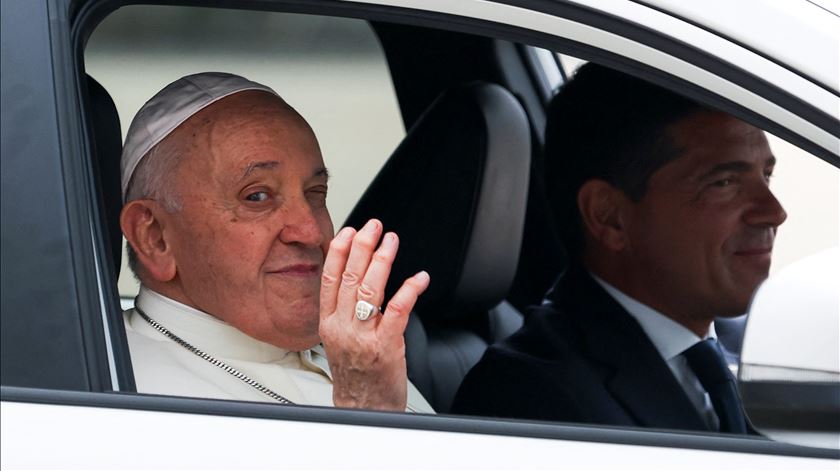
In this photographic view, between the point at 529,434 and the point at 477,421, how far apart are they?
6 cm

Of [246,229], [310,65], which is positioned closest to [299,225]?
[246,229]

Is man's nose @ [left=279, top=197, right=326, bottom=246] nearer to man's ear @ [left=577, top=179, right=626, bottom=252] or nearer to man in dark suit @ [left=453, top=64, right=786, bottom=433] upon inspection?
man in dark suit @ [left=453, top=64, right=786, bottom=433]

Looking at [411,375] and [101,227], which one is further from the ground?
[101,227]

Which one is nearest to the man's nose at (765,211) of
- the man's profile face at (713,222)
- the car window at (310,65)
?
the man's profile face at (713,222)

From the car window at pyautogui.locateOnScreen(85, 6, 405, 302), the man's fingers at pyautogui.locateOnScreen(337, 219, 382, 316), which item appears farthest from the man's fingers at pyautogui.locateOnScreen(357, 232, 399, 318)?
the car window at pyautogui.locateOnScreen(85, 6, 405, 302)

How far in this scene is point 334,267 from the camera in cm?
191

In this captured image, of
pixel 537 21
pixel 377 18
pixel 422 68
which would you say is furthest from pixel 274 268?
pixel 422 68

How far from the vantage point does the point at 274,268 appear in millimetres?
2342

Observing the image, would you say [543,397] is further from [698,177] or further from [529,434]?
[529,434]

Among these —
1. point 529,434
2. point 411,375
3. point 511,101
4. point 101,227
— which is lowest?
point 411,375

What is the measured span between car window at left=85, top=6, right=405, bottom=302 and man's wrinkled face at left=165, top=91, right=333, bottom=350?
396 cm

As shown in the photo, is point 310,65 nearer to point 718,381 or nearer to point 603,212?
point 603,212

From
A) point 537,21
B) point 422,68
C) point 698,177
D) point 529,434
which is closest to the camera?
point 529,434

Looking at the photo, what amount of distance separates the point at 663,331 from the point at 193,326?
0.94 m
